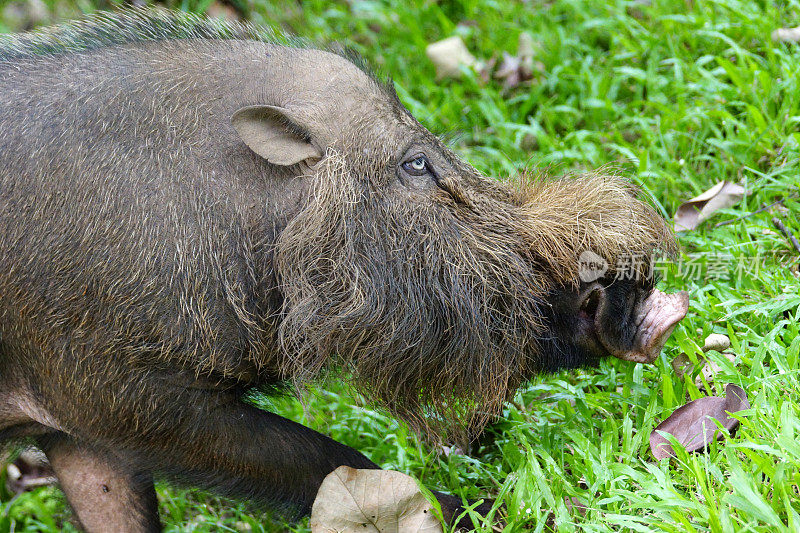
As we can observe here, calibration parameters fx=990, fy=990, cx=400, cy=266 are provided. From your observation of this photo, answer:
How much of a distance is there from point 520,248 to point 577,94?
8.30ft

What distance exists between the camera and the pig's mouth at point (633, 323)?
10.4ft

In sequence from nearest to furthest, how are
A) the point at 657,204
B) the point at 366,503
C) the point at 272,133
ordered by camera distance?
the point at 272,133 < the point at 366,503 < the point at 657,204

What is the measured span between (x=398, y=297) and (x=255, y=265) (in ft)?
1.50

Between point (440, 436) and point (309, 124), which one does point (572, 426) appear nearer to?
point (440, 436)

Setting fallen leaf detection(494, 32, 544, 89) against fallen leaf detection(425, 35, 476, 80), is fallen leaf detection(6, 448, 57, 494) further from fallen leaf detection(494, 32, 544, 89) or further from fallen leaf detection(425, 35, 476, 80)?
fallen leaf detection(494, 32, 544, 89)

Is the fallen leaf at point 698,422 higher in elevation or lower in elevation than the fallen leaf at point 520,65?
lower

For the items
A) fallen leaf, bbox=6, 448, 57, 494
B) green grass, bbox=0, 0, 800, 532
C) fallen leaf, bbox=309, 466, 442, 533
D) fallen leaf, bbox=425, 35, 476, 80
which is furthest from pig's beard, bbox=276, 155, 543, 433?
fallen leaf, bbox=425, 35, 476, 80

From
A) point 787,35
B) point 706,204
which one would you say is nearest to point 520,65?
point 787,35

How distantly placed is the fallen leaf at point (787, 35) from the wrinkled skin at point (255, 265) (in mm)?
2084

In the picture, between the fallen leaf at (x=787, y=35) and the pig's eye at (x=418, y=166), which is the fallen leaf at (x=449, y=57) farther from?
the pig's eye at (x=418, y=166)

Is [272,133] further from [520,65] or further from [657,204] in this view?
[520,65]

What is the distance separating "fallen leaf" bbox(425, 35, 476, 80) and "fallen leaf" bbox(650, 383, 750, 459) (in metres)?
3.16

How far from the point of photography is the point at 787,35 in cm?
489

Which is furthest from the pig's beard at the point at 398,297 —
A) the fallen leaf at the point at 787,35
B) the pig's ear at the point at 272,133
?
the fallen leaf at the point at 787,35
